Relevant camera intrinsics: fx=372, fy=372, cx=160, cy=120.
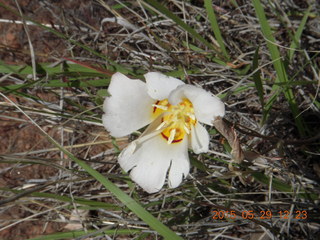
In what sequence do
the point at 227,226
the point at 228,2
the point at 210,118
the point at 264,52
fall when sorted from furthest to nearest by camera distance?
the point at 228,2
the point at 264,52
the point at 227,226
the point at 210,118

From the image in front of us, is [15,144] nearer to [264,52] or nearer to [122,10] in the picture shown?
[122,10]

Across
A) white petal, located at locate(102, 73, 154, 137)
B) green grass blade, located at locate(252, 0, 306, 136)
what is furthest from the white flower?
green grass blade, located at locate(252, 0, 306, 136)

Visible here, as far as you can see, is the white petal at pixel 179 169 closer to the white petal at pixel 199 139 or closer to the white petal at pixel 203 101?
the white petal at pixel 199 139

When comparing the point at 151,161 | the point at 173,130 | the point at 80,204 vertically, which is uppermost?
the point at 173,130

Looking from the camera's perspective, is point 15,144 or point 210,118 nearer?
point 210,118

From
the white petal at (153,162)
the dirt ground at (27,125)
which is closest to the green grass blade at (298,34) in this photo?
the white petal at (153,162)

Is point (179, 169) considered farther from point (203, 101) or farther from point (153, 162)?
point (203, 101)

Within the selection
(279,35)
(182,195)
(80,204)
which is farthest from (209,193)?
(279,35)
